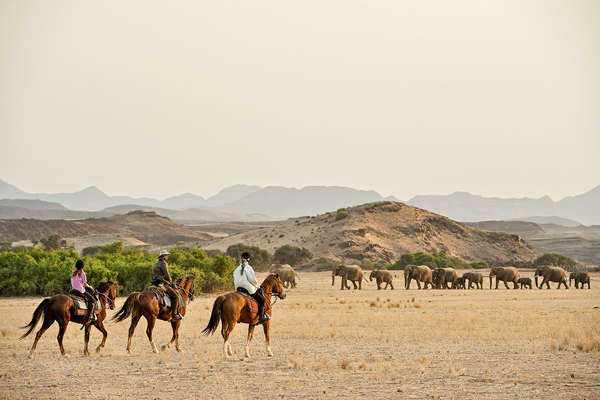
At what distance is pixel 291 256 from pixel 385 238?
27.3 meters

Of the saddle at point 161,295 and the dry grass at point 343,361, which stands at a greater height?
the saddle at point 161,295

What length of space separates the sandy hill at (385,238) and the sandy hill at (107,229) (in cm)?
4931

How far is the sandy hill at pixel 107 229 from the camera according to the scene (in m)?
160

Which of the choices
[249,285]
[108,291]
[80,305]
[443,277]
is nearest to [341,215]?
[443,277]

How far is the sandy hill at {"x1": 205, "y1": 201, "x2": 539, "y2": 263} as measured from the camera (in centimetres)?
10131

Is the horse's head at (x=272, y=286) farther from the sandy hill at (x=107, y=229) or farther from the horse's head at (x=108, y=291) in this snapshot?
the sandy hill at (x=107, y=229)

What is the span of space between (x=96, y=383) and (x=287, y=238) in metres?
95.5

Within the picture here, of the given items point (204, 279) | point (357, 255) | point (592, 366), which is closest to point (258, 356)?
point (592, 366)

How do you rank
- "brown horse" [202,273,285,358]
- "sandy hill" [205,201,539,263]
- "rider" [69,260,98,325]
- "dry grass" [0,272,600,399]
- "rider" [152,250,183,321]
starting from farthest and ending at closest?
"sandy hill" [205,201,539,263]
"rider" [152,250,183,321]
"rider" [69,260,98,325]
"brown horse" [202,273,285,358]
"dry grass" [0,272,600,399]

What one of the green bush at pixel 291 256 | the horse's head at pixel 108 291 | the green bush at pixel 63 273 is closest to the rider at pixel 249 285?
the horse's head at pixel 108 291

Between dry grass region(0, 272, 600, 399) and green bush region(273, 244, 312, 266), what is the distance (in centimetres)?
5628

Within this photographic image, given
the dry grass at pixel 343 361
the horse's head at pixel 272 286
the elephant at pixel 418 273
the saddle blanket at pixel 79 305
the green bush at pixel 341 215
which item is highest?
the green bush at pixel 341 215

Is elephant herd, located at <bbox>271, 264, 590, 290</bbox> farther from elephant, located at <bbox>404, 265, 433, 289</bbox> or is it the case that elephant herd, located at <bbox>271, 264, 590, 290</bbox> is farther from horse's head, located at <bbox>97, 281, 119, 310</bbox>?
horse's head, located at <bbox>97, 281, 119, 310</bbox>

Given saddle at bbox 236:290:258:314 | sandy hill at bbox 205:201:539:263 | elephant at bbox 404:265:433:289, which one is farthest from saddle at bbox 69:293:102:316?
sandy hill at bbox 205:201:539:263
